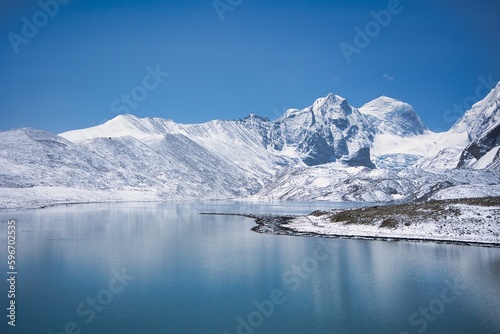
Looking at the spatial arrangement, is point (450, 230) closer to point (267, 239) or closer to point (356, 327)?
point (267, 239)

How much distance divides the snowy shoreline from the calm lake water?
795 cm

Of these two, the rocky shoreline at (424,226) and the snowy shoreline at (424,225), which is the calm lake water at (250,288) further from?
the rocky shoreline at (424,226)

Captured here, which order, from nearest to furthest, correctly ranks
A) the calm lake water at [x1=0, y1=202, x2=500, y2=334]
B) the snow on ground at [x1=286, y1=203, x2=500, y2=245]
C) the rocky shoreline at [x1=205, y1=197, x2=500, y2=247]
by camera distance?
the calm lake water at [x1=0, y1=202, x2=500, y2=334] → the snow on ground at [x1=286, y1=203, x2=500, y2=245] → the rocky shoreline at [x1=205, y1=197, x2=500, y2=247]

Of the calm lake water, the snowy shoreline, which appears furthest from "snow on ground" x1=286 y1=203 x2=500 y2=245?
the calm lake water

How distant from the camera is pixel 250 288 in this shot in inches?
1398

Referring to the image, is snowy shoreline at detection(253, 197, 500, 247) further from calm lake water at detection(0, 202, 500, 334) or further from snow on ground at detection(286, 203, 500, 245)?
calm lake water at detection(0, 202, 500, 334)

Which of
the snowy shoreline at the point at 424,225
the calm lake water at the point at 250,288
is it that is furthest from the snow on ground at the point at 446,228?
the calm lake water at the point at 250,288

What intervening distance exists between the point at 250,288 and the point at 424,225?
49.7m

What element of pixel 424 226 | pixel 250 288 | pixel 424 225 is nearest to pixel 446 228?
pixel 424 226

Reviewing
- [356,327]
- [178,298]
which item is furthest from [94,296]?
[356,327]

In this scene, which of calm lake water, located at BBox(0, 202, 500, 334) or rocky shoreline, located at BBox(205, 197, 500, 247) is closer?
calm lake water, located at BBox(0, 202, 500, 334)

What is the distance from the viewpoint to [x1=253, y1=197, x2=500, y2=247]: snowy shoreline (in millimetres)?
66000

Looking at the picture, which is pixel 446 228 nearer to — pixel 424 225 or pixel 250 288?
pixel 424 225

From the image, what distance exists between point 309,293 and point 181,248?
91.5 feet
